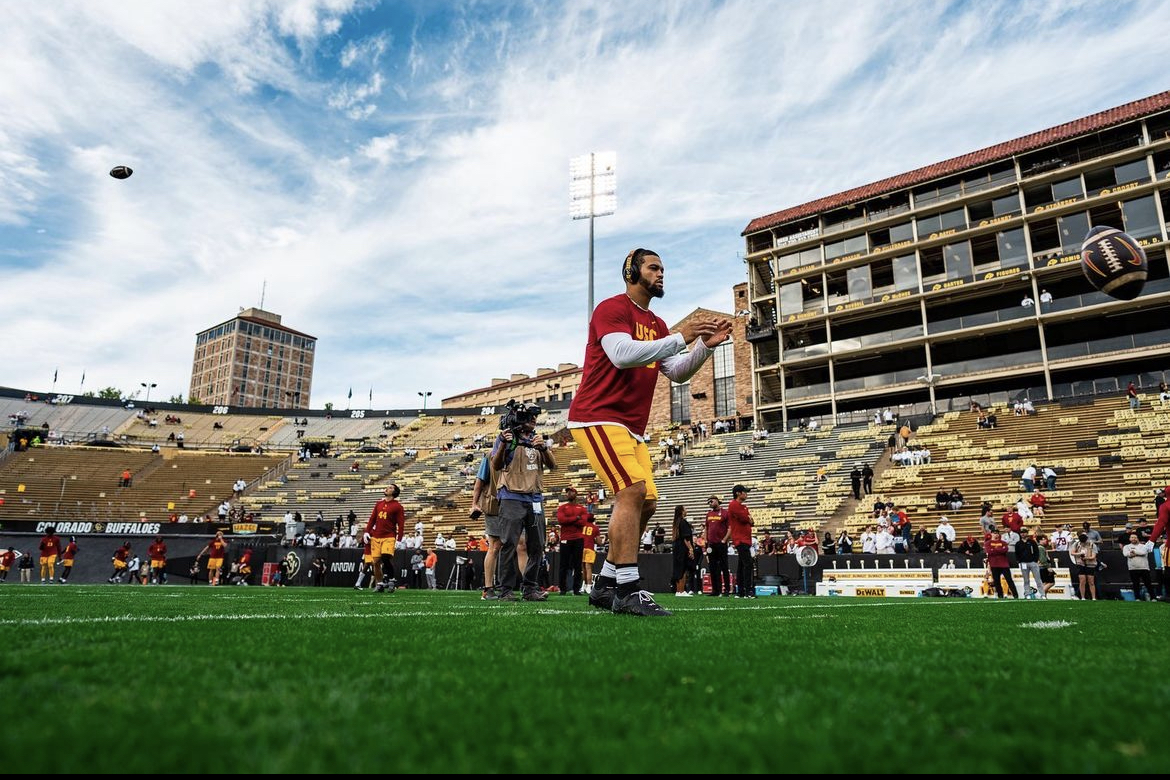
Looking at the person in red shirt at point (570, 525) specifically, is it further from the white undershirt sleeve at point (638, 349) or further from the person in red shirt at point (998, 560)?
the person in red shirt at point (998, 560)

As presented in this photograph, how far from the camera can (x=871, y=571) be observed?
16578 millimetres

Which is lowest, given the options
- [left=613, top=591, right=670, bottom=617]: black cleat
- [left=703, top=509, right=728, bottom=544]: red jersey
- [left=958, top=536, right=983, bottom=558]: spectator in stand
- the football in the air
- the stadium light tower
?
[left=613, top=591, right=670, bottom=617]: black cleat

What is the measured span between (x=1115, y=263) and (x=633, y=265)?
727 cm

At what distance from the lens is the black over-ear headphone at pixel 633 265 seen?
5348 millimetres

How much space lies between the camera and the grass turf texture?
1.29 metres

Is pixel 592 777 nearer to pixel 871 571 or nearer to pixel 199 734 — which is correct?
pixel 199 734

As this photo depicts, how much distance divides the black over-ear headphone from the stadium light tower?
20.4 meters

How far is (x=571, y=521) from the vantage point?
11.8 m

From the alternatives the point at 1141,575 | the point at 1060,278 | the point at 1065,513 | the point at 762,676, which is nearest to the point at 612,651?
the point at 762,676

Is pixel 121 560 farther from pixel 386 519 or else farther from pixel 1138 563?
pixel 1138 563

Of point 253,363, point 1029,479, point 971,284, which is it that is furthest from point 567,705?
point 253,363

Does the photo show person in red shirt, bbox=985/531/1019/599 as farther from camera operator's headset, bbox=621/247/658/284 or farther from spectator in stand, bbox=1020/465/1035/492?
camera operator's headset, bbox=621/247/658/284

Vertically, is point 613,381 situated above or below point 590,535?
above

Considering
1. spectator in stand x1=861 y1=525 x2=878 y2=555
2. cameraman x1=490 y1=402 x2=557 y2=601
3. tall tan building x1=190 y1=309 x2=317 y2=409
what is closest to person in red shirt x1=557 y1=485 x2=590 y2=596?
cameraman x1=490 y1=402 x2=557 y2=601
